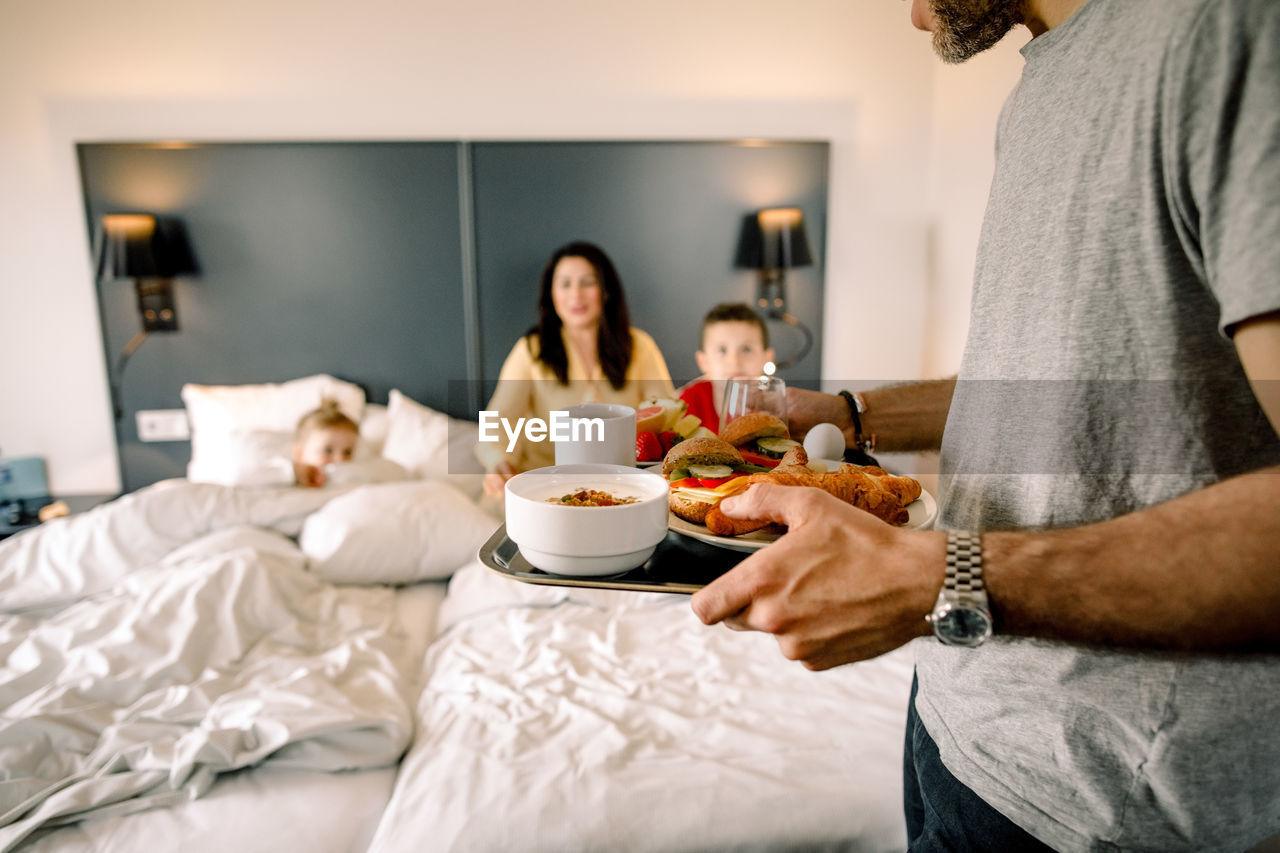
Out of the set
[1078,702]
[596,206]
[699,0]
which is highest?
[699,0]

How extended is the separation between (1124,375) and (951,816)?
0.50 meters

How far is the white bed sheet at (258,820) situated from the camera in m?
1.19

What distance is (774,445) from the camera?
85cm

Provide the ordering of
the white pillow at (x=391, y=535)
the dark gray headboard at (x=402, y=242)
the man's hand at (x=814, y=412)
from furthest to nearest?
the dark gray headboard at (x=402, y=242) < the white pillow at (x=391, y=535) < the man's hand at (x=814, y=412)

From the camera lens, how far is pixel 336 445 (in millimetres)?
2609

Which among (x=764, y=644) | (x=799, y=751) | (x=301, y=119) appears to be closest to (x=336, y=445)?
(x=301, y=119)

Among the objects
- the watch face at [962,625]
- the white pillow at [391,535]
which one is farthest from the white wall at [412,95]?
the watch face at [962,625]

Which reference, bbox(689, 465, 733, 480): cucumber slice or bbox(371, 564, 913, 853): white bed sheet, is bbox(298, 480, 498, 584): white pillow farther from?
bbox(689, 465, 733, 480): cucumber slice

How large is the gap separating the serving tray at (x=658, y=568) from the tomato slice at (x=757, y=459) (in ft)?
0.40

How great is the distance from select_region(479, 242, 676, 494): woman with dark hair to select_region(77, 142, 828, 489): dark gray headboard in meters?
0.13

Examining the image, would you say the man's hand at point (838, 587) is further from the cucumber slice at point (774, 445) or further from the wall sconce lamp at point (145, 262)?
the wall sconce lamp at point (145, 262)

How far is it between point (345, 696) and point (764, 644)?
90cm

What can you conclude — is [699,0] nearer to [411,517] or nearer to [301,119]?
[301,119]

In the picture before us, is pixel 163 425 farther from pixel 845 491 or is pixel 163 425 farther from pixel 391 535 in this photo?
pixel 845 491
